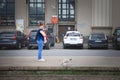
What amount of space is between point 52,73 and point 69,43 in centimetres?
2189

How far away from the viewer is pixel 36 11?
154 feet

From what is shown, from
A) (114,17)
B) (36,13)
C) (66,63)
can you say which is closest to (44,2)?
(36,13)

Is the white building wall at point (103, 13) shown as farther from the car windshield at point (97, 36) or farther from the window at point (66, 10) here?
the car windshield at point (97, 36)

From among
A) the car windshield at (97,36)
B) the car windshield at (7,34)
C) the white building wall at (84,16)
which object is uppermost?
the white building wall at (84,16)

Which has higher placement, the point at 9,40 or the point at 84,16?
the point at 84,16

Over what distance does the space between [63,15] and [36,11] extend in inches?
120

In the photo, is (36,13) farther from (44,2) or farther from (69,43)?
(69,43)

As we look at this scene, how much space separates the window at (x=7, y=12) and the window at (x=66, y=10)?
5284 mm

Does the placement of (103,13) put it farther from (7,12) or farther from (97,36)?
(7,12)

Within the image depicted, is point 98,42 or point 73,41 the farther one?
point 73,41

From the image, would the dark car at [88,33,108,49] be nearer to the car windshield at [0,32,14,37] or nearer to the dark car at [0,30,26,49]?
the dark car at [0,30,26,49]

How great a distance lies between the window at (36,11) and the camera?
4697 centimetres

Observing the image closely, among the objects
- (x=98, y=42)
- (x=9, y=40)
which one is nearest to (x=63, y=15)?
(x=98, y=42)

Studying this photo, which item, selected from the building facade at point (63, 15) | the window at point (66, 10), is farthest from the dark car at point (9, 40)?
the window at point (66, 10)
